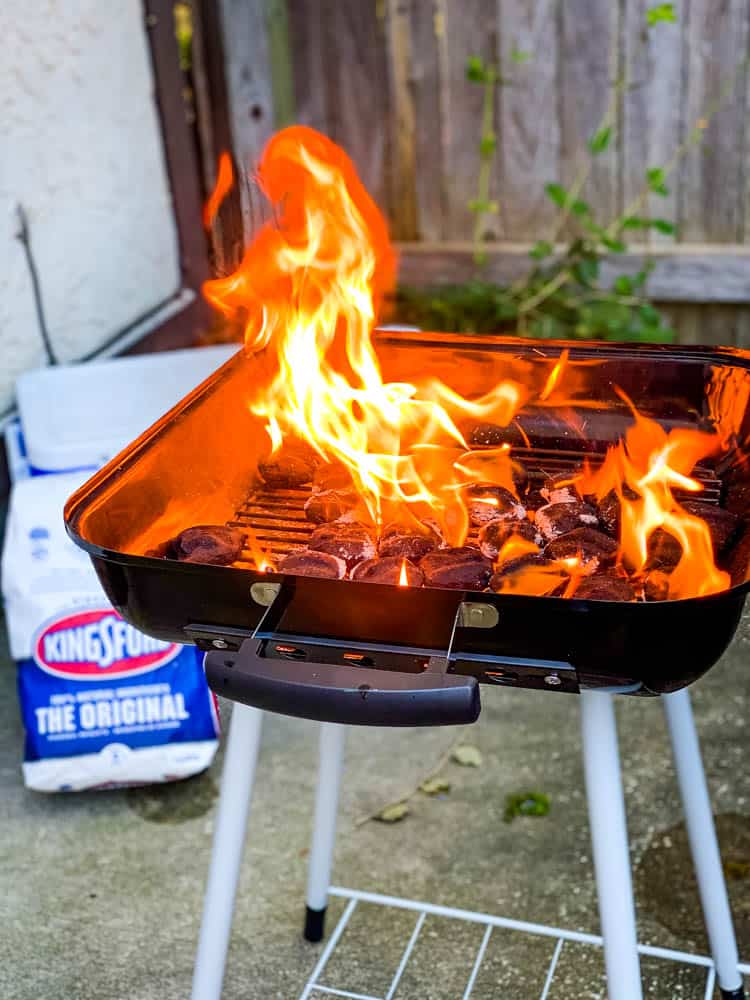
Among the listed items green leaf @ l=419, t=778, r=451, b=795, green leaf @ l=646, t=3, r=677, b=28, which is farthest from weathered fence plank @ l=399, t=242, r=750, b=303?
green leaf @ l=419, t=778, r=451, b=795

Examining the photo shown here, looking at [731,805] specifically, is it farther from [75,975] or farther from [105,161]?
[105,161]

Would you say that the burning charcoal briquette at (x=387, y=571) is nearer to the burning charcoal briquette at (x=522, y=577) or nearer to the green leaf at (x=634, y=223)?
the burning charcoal briquette at (x=522, y=577)

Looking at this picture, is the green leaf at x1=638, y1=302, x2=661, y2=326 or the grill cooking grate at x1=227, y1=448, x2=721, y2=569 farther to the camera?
the green leaf at x1=638, y1=302, x2=661, y2=326

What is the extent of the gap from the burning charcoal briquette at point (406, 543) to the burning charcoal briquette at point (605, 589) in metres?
0.21

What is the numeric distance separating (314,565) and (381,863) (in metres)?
1.15

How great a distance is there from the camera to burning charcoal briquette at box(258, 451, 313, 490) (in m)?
1.57

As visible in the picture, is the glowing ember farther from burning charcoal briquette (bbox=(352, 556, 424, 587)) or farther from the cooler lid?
the cooler lid

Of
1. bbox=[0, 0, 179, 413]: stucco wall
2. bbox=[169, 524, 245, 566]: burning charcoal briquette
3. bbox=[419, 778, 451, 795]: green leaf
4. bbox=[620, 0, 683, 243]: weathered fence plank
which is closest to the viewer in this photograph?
bbox=[169, 524, 245, 566]: burning charcoal briquette

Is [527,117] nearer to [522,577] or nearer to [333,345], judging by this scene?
[333,345]

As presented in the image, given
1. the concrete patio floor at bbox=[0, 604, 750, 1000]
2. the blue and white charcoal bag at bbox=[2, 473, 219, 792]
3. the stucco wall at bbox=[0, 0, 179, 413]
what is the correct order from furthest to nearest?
the stucco wall at bbox=[0, 0, 179, 413]
the blue and white charcoal bag at bbox=[2, 473, 219, 792]
the concrete patio floor at bbox=[0, 604, 750, 1000]

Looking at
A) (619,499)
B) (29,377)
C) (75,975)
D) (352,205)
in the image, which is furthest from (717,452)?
(29,377)

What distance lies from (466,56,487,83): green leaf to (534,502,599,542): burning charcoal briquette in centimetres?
278

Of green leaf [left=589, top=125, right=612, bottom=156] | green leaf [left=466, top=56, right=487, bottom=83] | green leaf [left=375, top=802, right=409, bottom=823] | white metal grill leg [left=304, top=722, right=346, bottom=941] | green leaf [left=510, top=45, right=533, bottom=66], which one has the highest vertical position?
green leaf [left=510, top=45, right=533, bottom=66]

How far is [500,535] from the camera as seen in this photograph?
4.42ft
